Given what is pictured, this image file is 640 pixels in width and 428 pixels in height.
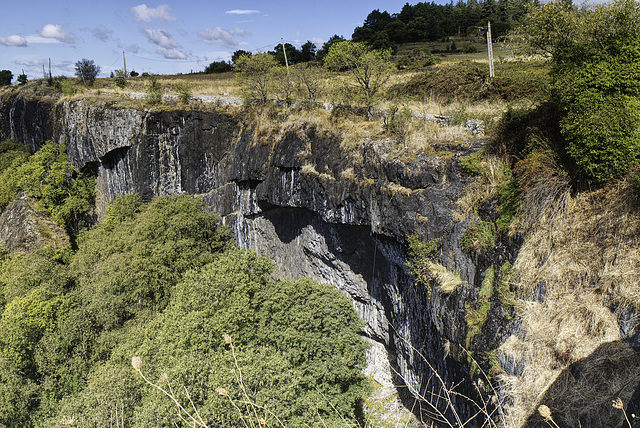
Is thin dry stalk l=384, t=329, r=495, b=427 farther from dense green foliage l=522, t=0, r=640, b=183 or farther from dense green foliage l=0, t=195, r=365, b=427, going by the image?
dense green foliage l=522, t=0, r=640, b=183

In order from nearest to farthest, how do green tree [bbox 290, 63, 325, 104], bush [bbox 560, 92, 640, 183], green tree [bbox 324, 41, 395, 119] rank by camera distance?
bush [bbox 560, 92, 640, 183]
green tree [bbox 324, 41, 395, 119]
green tree [bbox 290, 63, 325, 104]

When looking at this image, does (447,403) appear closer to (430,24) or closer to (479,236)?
(479,236)

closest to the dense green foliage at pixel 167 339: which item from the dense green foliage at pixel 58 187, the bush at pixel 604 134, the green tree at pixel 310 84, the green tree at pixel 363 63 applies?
the bush at pixel 604 134

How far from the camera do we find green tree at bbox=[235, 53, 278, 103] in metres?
22.1

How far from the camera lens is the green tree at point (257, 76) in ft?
72.5

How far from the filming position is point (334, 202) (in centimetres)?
1438

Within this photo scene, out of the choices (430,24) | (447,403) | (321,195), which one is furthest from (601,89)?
(430,24)

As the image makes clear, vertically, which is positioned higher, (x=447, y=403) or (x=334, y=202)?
(x=334, y=202)

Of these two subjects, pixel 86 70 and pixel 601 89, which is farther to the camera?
pixel 86 70

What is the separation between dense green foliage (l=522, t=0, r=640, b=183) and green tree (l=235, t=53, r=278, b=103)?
16130 millimetres

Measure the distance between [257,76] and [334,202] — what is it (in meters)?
11.8

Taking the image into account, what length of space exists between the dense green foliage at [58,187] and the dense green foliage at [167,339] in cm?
1146

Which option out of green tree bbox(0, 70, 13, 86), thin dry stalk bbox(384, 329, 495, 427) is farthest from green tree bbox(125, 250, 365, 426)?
green tree bbox(0, 70, 13, 86)

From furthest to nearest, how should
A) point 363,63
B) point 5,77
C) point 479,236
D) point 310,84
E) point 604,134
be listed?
1. point 5,77
2. point 310,84
3. point 363,63
4. point 479,236
5. point 604,134
